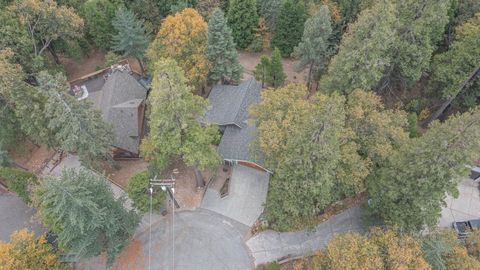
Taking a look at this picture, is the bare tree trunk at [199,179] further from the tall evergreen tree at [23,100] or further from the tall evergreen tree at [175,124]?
the tall evergreen tree at [23,100]

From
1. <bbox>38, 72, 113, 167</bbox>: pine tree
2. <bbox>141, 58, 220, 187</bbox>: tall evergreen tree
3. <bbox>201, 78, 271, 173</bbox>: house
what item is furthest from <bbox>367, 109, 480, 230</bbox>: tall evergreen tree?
<bbox>38, 72, 113, 167</bbox>: pine tree

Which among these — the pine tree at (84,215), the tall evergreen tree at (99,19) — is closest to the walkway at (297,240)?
the pine tree at (84,215)

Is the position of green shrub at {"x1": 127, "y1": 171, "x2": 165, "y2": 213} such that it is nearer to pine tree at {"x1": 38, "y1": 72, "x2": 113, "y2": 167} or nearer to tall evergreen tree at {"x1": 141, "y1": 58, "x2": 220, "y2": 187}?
tall evergreen tree at {"x1": 141, "y1": 58, "x2": 220, "y2": 187}

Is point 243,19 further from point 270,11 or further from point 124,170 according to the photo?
point 124,170

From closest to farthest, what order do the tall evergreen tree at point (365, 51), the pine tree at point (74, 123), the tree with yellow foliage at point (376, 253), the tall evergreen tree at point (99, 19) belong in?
the tree with yellow foliage at point (376, 253)
the pine tree at point (74, 123)
the tall evergreen tree at point (365, 51)
the tall evergreen tree at point (99, 19)

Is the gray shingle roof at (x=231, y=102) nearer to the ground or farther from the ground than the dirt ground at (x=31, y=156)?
farther from the ground
